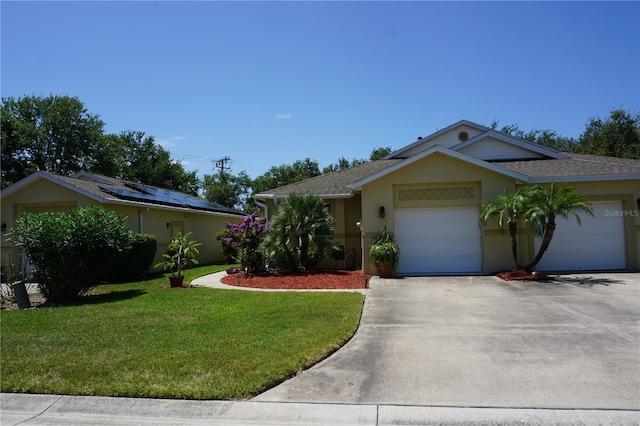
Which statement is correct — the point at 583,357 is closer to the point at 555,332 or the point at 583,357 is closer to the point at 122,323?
the point at 555,332

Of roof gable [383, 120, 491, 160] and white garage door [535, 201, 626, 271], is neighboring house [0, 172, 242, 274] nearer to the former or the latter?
roof gable [383, 120, 491, 160]

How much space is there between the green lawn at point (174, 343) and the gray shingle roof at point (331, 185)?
21.3 ft

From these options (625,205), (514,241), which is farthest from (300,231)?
(625,205)

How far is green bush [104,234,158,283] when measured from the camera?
14880mm

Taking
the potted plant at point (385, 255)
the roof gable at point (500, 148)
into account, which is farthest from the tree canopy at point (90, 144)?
the potted plant at point (385, 255)

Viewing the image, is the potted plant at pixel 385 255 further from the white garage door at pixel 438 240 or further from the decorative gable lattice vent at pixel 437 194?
the decorative gable lattice vent at pixel 437 194

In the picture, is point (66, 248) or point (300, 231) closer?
point (66, 248)

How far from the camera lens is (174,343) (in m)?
6.28

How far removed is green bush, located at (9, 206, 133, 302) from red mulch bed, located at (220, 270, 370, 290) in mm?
3753

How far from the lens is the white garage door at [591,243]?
1348 centimetres

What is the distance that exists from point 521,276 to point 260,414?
10410mm

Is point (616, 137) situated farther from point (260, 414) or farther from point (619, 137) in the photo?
point (260, 414)

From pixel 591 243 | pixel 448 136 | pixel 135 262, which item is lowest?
pixel 135 262

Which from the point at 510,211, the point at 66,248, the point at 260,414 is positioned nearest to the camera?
the point at 260,414
